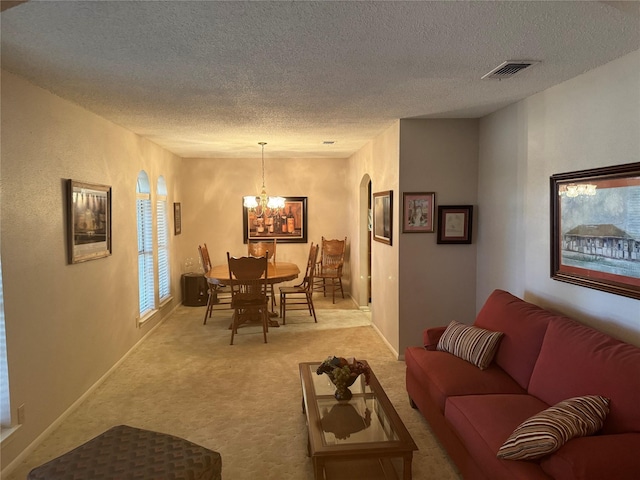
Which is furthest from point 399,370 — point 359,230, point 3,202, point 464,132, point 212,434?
point 3,202

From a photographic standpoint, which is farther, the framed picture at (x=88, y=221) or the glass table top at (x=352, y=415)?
the framed picture at (x=88, y=221)

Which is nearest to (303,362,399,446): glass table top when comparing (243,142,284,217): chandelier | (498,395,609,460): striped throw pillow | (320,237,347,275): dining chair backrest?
(498,395,609,460): striped throw pillow

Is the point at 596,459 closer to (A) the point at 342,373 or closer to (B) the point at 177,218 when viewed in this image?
(A) the point at 342,373

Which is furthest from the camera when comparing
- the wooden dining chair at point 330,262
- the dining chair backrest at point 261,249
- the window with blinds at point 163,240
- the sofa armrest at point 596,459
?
the wooden dining chair at point 330,262

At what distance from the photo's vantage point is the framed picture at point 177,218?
22.7 feet

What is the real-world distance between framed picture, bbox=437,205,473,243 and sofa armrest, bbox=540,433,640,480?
2.76m

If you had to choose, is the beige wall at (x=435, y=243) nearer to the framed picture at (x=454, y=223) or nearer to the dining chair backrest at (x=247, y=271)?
the framed picture at (x=454, y=223)

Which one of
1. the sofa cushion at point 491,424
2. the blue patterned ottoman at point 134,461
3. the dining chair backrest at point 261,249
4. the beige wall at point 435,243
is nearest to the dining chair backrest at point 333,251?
the dining chair backrest at point 261,249

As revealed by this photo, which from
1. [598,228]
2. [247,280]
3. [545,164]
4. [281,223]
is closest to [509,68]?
[545,164]

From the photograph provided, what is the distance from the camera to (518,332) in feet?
9.81

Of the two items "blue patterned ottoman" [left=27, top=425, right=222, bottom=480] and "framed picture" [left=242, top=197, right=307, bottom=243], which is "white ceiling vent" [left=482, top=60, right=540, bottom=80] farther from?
"framed picture" [left=242, top=197, right=307, bottom=243]

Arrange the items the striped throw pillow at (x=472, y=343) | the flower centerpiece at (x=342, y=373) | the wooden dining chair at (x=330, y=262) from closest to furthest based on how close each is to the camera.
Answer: the flower centerpiece at (x=342, y=373), the striped throw pillow at (x=472, y=343), the wooden dining chair at (x=330, y=262)

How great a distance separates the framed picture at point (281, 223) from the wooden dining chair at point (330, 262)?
18.5 inches

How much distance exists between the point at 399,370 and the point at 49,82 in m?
3.73
